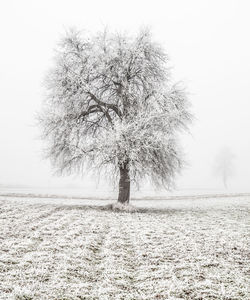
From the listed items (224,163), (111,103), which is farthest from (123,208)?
(224,163)

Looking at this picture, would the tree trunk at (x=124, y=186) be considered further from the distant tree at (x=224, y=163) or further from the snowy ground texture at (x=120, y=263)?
the distant tree at (x=224, y=163)

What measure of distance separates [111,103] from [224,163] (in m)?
66.2

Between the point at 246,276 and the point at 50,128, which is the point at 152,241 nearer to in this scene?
the point at 246,276

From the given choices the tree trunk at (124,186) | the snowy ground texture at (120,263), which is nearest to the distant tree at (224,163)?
the tree trunk at (124,186)

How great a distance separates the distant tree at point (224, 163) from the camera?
7956cm

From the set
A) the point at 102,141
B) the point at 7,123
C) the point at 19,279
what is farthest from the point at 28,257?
the point at 7,123

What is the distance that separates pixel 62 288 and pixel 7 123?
698ft

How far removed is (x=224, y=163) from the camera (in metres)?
79.6

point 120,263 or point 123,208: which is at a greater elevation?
point 123,208

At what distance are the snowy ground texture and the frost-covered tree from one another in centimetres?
736

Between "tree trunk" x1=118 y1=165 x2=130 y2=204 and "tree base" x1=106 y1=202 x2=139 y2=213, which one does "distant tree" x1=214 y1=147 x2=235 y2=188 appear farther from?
"tree base" x1=106 y1=202 x2=139 y2=213

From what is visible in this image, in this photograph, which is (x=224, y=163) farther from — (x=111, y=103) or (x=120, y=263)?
(x=120, y=263)

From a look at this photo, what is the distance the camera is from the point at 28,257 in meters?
7.41

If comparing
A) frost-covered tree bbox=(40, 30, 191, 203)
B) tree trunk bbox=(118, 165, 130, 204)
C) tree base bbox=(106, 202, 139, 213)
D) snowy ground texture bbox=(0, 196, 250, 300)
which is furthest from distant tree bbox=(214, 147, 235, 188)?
snowy ground texture bbox=(0, 196, 250, 300)
